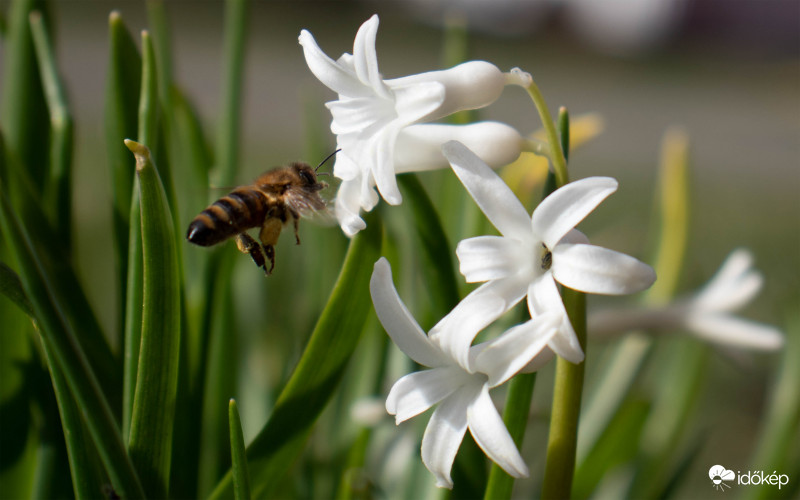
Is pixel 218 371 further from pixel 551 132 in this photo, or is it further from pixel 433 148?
pixel 551 132

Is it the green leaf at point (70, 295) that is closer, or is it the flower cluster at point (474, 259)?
the flower cluster at point (474, 259)

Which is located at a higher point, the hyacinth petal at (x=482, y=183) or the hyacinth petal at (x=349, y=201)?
the hyacinth petal at (x=482, y=183)

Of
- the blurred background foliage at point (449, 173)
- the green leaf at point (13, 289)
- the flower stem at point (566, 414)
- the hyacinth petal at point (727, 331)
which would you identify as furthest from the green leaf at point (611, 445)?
the green leaf at point (13, 289)

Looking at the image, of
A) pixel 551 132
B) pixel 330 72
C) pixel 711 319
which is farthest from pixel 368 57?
pixel 711 319

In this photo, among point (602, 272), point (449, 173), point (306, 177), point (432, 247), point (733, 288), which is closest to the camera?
point (602, 272)

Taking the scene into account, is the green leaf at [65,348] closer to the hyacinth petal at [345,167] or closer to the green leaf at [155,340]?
the green leaf at [155,340]
